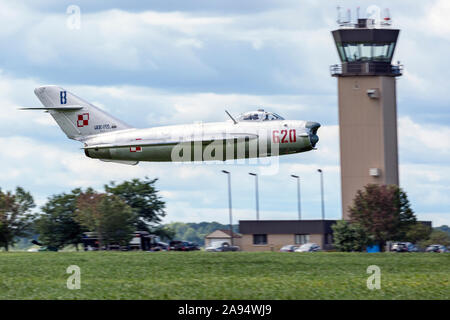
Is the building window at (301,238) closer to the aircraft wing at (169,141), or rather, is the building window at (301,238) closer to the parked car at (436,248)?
the parked car at (436,248)

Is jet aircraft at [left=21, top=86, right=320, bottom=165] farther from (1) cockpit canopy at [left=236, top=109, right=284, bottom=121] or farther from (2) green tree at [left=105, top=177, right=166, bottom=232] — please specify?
(2) green tree at [left=105, top=177, right=166, bottom=232]

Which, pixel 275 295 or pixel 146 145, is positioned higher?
pixel 146 145

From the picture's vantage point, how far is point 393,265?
183 ft

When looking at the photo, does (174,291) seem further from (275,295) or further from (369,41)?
(369,41)

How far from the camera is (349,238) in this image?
4555 inches

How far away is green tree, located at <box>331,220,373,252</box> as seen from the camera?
4520 inches

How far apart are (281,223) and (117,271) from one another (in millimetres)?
96258

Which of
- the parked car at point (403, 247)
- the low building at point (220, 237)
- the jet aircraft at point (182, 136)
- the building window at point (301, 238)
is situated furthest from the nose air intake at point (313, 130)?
the low building at point (220, 237)

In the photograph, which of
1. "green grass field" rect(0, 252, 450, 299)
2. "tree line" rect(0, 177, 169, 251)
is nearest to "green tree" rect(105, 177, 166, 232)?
"tree line" rect(0, 177, 169, 251)

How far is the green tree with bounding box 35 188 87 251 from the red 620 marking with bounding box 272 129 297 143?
298 ft

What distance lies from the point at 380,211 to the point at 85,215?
43026mm
